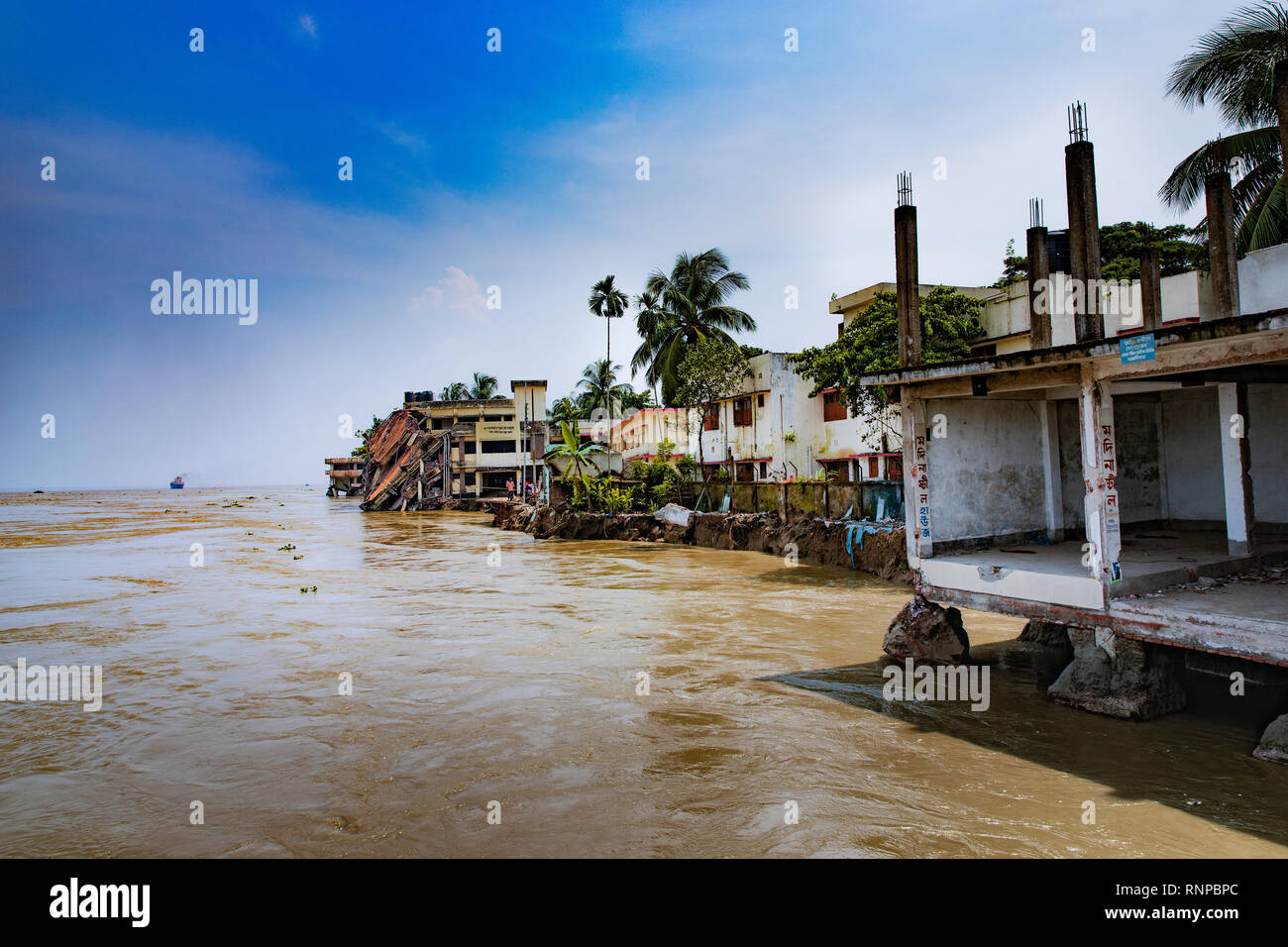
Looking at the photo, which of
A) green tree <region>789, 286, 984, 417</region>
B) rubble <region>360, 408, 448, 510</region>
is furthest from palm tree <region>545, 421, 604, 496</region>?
rubble <region>360, 408, 448, 510</region>

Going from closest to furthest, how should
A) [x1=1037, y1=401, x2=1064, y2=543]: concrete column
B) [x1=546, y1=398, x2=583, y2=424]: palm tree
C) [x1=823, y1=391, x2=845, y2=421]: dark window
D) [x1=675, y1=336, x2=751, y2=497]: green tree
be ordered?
[x1=1037, y1=401, x2=1064, y2=543]: concrete column < [x1=823, y1=391, x2=845, y2=421]: dark window < [x1=675, y1=336, x2=751, y2=497]: green tree < [x1=546, y1=398, x2=583, y2=424]: palm tree

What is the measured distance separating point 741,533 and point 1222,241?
54.0 feet

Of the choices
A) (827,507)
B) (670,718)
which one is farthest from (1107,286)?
(670,718)

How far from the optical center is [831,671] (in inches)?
418

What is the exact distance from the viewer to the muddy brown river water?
587 cm

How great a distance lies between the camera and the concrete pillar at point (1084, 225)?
10.2 m

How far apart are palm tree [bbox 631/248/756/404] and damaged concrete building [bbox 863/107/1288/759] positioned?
26065 millimetres

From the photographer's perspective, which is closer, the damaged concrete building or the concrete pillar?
the damaged concrete building

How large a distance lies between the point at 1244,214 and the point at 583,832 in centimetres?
2628

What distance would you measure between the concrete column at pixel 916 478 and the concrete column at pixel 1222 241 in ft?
26.5

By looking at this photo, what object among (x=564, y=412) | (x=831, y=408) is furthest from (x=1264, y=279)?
(x=564, y=412)

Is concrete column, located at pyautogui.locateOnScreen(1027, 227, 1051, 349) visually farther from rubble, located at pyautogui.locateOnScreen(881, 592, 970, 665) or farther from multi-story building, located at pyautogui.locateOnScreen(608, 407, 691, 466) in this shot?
multi-story building, located at pyautogui.locateOnScreen(608, 407, 691, 466)

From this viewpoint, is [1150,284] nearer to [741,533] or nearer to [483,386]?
[741,533]
